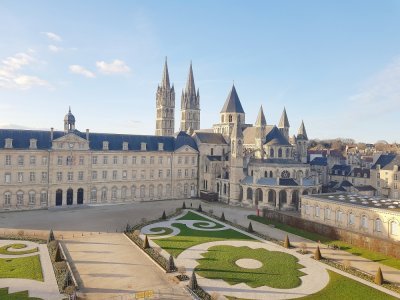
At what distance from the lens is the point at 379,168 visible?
244 feet

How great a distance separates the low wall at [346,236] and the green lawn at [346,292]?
31.0 feet

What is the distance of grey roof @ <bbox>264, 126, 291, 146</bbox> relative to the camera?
7172 cm

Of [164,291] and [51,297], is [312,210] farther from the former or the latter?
[51,297]

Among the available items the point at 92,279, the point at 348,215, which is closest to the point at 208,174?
the point at 348,215

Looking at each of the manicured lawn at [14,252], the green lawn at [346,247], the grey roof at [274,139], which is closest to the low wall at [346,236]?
the green lawn at [346,247]

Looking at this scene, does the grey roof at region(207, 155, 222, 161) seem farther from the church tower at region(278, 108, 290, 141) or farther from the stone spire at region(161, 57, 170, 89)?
the stone spire at region(161, 57, 170, 89)

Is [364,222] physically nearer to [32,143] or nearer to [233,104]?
[233,104]

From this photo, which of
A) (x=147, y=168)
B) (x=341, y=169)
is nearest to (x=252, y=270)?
(x=147, y=168)

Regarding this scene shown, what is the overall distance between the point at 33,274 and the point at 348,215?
37.6m

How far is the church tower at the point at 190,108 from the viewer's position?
340 ft

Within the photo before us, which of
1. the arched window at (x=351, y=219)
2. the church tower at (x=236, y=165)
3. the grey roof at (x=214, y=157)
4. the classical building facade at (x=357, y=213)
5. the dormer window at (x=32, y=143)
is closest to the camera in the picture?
the classical building facade at (x=357, y=213)

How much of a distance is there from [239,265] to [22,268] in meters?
19.3

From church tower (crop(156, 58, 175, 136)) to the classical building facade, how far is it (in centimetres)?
5724

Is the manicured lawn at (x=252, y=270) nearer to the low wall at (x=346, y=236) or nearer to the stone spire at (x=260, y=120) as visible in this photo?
the low wall at (x=346, y=236)
